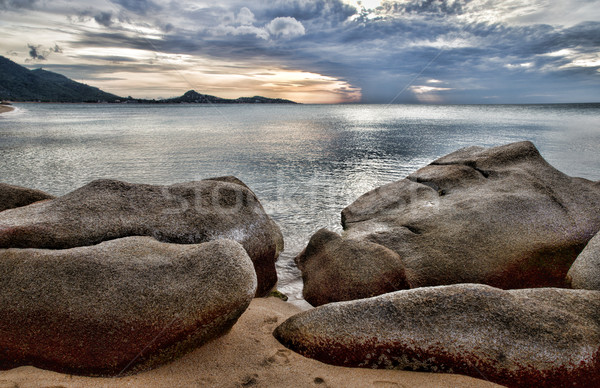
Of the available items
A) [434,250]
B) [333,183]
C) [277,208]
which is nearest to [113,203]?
[434,250]

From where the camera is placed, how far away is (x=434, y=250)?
6.19 m

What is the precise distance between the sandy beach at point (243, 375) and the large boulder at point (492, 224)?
2.32m

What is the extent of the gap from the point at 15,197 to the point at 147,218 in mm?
3157

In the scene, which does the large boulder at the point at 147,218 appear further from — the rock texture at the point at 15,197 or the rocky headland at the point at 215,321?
the rock texture at the point at 15,197

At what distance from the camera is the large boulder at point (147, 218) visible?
436 cm

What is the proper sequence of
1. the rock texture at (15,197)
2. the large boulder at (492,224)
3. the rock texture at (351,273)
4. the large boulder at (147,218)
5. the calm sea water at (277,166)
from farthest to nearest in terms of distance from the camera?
1. the calm sea water at (277,166)
2. the rock texture at (15,197)
3. the large boulder at (492,224)
4. the rock texture at (351,273)
5. the large boulder at (147,218)

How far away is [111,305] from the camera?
3.41 meters

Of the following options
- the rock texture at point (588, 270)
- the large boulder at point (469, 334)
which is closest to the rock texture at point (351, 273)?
the large boulder at point (469, 334)

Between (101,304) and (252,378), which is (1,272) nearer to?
(101,304)

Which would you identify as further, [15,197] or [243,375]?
[15,197]

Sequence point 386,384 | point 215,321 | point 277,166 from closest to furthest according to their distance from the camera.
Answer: point 386,384 → point 215,321 → point 277,166

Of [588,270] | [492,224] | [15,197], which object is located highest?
[15,197]

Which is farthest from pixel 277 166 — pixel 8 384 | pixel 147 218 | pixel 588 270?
pixel 8 384

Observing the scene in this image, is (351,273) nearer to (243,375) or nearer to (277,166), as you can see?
(243,375)
